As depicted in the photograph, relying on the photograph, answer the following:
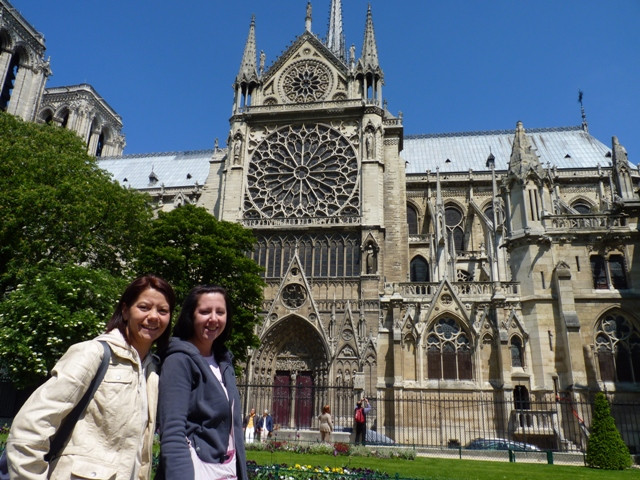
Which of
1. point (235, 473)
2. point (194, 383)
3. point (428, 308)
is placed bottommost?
point (235, 473)

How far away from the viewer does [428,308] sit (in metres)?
20.5

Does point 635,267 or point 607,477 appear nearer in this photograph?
point 607,477

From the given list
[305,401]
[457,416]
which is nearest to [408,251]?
[305,401]

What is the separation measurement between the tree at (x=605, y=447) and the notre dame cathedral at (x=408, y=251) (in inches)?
174

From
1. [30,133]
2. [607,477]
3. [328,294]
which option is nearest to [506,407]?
[607,477]

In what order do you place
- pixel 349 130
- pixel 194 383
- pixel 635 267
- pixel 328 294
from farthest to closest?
pixel 349 130 < pixel 328 294 < pixel 635 267 < pixel 194 383

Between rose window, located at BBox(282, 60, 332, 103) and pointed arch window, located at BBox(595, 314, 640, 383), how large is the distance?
20.9 metres

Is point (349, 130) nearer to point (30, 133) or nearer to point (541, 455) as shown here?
point (30, 133)

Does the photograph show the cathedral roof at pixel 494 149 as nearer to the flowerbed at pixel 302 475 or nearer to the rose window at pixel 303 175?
the rose window at pixel 303 175

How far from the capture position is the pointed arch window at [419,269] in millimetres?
30656

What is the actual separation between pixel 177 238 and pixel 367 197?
444 inches

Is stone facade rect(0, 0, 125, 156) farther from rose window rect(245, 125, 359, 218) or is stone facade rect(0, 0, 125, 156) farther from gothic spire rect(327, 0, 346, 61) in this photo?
gothic spire rect(327, 0, 346, 61)

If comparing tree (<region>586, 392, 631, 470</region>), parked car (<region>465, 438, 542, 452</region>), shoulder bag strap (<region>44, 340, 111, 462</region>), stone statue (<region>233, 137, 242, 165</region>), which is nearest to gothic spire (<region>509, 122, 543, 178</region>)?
parked car (<region>465, 438, 542, 452</region>)

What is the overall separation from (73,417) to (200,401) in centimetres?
65
